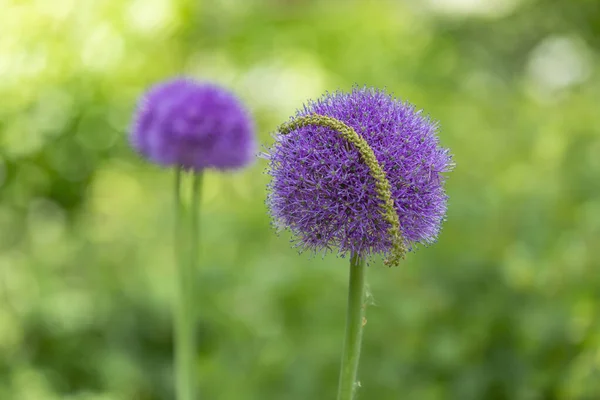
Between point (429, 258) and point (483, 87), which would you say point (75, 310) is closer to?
point (429, 258)

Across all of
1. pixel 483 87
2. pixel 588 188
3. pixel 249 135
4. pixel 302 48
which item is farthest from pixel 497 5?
pixel 249 135

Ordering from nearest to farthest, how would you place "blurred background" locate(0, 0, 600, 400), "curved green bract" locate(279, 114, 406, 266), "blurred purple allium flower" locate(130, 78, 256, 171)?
1. "curved green bract" locate(279, 114, 406, 266)
2. "blurred purple allium flower" locate(130, 78, 256, 171)
3. "blurred background" locate(0, 0, 600, 400)

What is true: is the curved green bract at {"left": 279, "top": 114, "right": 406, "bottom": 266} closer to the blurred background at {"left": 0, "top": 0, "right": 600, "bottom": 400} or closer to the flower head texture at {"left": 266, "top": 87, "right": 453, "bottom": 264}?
the flower head texture at {"left": 266, "top": 87, "right": 453, "bottom": 264}

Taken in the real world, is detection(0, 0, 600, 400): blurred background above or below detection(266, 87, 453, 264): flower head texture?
above

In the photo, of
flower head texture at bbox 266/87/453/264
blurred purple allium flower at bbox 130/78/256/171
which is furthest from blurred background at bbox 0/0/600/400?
blurred purple allium flower at bbox 130/78/256/171

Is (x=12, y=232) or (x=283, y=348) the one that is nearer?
(x=283, y=348)

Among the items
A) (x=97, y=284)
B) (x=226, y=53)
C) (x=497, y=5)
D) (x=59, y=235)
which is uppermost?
(x=497, y=5)
